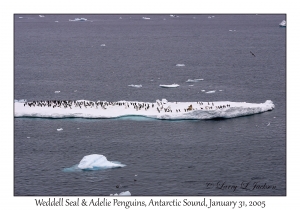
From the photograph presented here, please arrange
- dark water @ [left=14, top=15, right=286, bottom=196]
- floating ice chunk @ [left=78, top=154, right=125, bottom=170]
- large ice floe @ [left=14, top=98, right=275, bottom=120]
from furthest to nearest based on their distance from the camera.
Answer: large ice floe @ [left=14, top=98, right=275, bottom=120] → floating ice chunk @ [left=78, top=154, right=125, bottom=170] → dark water @ [left=14, top=15, right=286, bottom=196]

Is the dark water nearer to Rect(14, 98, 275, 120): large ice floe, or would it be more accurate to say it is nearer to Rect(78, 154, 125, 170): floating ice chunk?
Rect(78, 154, 125, 170): floating ice chunk

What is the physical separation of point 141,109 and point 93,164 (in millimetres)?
20434

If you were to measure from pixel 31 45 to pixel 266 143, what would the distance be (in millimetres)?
105182

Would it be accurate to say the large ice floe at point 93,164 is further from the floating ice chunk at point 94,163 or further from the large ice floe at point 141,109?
the large ice floe at point 141,109

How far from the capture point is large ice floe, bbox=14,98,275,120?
7069cm

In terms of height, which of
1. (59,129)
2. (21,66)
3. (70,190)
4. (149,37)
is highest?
(149,37)

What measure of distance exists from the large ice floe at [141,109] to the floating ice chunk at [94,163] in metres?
17.4

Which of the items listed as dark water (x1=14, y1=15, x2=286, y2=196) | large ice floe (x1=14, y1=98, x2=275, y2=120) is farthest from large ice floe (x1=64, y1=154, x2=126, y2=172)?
large ice floe (x1=14, y1=98, x2=275, y2=120)

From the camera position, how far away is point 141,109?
72.9 metres

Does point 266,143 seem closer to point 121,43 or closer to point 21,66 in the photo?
point 21,66

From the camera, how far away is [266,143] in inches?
2427

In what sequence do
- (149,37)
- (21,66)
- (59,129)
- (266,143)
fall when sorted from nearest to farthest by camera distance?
(266,143) → (59,129) → (21,66) → (149,37)

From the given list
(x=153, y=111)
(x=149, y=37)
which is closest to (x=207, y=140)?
(x=153, y=111)

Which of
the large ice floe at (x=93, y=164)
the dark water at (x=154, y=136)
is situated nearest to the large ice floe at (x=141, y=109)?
the dark water at (x=154, y=136)
